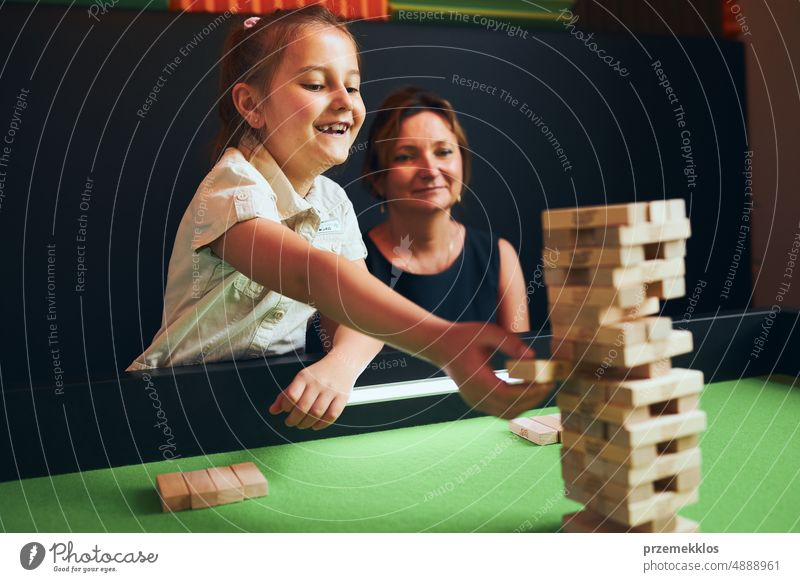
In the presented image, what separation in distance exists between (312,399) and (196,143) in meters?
1.48

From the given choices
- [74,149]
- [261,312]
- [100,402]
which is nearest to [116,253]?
[74,149]

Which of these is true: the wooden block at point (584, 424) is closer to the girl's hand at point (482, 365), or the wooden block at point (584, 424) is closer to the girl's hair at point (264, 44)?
the girl's hand at point (482, 365)

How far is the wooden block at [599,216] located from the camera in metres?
0.92

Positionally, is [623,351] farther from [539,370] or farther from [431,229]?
[431,229]

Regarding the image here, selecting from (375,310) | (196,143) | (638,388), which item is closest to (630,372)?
(638,388)

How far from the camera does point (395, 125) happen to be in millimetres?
2664

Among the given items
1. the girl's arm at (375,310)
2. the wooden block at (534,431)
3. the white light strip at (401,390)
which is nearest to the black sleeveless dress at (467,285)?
the white light strip at (401,390)

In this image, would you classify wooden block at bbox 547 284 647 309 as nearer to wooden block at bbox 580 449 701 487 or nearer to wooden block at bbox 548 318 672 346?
wooden block at bbox 548 318 672 346

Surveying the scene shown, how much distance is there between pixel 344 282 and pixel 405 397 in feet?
1.59

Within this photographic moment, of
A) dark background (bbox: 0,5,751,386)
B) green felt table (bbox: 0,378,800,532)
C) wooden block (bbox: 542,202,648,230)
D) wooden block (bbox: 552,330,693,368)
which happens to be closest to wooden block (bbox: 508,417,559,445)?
green felt table (bbox: 0,378,800,532)

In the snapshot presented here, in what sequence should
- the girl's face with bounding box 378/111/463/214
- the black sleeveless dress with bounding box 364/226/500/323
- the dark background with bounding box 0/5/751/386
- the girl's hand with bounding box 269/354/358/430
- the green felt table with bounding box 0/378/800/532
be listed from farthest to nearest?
the black sleeveless dress with bounding box 364/226/500/323 → the girl's face with bounding box 378/111/463/214 → the dark background with bounding box 0/5/751/386 → the girl's hand with bounding box 269/354/358/430 → the green felt table with bounding box 0/378/800/532

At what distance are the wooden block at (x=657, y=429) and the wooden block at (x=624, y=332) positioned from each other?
105 millimetres

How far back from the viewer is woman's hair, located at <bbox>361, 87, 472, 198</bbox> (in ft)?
8.68

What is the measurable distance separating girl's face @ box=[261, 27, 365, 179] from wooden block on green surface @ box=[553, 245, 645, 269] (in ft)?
2.99
